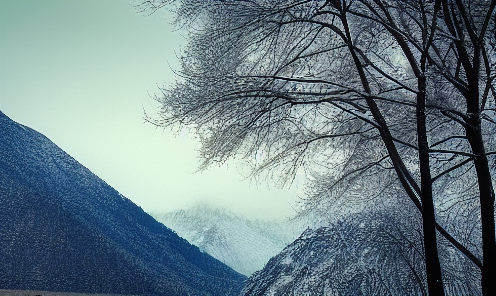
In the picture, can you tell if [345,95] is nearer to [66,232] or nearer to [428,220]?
[428,220]

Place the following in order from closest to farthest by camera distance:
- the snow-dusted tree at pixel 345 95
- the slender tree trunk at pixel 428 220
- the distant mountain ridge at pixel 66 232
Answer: the slender tree trunk at pixel 428 220 < the snow-dusted tree at pixel 345 95 < the distant mountain ridge at pixel 66 232

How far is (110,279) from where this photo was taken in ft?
132

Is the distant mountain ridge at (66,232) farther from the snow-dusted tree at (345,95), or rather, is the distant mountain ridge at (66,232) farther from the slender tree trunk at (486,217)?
the slender tree trunk at (486,217)

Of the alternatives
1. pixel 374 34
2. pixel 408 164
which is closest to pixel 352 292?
pixel 408 164

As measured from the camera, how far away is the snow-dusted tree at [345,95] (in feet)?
16.6

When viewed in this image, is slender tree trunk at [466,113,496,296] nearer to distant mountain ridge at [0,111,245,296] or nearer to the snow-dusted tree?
the snow-dusted tree

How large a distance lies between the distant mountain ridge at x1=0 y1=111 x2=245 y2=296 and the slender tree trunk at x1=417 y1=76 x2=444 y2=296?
101 feet

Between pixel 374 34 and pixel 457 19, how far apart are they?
1.24 meters

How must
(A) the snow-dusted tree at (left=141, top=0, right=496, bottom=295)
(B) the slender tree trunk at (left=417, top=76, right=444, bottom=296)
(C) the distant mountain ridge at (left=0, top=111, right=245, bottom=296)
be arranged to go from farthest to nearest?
(C) the distant mountain ridge at (left=0, top=111, right=245, bottom=296), (A) the snow-dusted tree at (left=141, top=0, right=496, bottom=295), (B) the slender tree trunk at (left=417, top=76, right=444, bottom=296)

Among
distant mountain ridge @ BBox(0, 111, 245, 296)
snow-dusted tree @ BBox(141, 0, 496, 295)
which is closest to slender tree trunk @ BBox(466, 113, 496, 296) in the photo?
snow-dusted tree @ BBox(141, 0, 496, 295)

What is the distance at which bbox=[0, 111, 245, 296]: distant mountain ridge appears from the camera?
35.5 m

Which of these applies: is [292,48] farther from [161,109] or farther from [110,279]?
[110,279]

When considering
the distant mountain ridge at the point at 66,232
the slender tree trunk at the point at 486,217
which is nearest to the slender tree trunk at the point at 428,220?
the slender tree trunk at the point at 486,217

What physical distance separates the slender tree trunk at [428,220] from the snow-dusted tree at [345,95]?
1 centimetres
